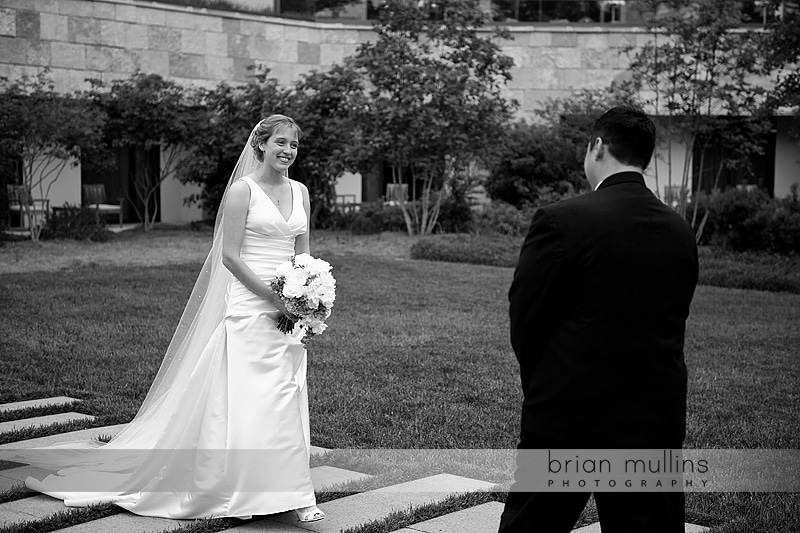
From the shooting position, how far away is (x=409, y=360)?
984 cm

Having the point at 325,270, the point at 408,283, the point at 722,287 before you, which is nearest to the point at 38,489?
the point at 325,270

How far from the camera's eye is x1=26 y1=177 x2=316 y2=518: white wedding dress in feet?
17.6

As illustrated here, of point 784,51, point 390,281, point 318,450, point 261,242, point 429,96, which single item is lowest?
point 318,450

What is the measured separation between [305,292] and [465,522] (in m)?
→ 1.56

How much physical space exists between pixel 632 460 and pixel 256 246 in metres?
3.12

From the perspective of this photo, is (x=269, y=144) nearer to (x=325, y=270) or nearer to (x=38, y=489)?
(x=325, y=270)

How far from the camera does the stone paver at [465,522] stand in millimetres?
5184

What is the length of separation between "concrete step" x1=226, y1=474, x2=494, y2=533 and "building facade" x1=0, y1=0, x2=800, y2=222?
17784 mm

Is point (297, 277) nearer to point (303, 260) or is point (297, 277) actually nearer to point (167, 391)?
Answer: point (303, 260)

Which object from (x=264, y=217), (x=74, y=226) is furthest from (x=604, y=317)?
(x=74, y=226)

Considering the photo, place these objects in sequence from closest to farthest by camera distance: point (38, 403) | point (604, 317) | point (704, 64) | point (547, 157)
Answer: point (604, 317), point (38, 403), point (704, 64), point (547, 157)

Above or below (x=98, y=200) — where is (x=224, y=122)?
above

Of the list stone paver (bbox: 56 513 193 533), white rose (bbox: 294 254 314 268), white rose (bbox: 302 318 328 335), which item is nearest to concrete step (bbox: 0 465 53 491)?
stone paver (bbox: 56 513 193 533)

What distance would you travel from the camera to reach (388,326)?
11.8 metres
